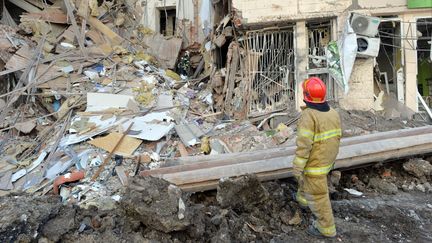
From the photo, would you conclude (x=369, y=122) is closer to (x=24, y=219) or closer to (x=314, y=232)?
(x=314, y=232)

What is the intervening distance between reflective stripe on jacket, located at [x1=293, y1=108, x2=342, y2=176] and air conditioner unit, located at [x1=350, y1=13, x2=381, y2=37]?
15.7 ft

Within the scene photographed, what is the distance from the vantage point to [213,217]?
4121 millimetres

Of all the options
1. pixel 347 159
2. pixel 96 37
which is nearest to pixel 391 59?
pixel 347 159

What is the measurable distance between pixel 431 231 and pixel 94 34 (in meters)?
9.70

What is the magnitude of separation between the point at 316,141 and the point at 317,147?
0.06 metres

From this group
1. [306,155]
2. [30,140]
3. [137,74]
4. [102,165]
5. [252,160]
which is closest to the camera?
[306,155]

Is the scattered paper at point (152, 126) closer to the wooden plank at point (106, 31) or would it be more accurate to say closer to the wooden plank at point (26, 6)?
the wooden plank at point (106, 31)

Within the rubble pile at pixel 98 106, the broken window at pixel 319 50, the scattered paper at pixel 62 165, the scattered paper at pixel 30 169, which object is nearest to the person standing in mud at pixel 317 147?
the rubble pile at pixel 98 106

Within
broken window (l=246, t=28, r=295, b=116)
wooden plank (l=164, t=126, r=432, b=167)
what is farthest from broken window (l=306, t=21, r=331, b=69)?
wooden plank (l=164, t=126, r=432, b=167)

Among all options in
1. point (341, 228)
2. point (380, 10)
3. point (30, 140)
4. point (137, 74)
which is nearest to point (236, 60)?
point (137, 74)

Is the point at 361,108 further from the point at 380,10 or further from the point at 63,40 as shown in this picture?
the point at 63,40

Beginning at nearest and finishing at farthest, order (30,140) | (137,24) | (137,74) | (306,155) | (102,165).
A: 1. (306,155)
2. (102,165)
3. (30,140)
4. (137,74)
5. (137,24)

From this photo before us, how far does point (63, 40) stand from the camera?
10.6m

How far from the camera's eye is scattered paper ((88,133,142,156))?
6.31 metres
